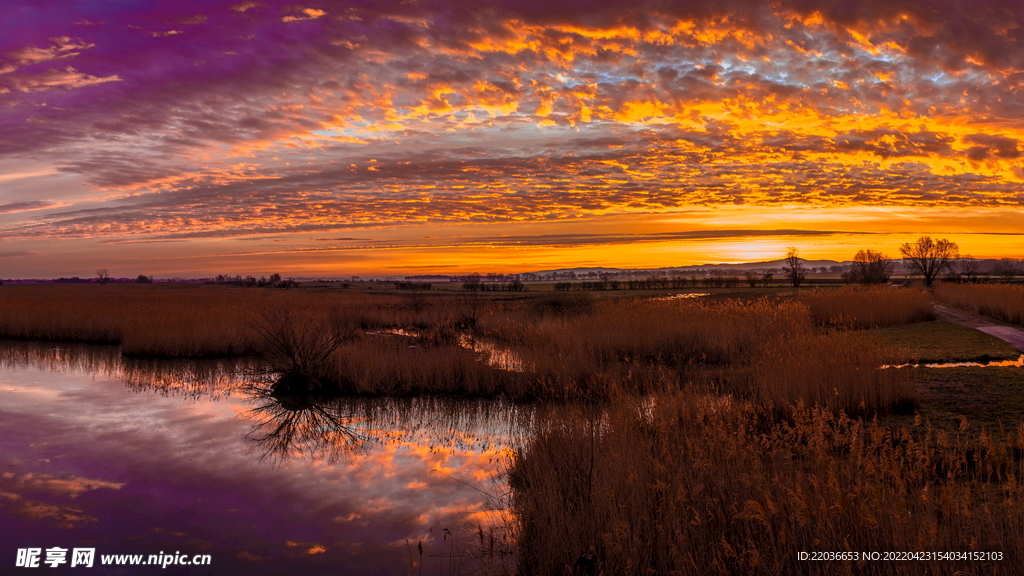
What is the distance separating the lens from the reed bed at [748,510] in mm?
4250

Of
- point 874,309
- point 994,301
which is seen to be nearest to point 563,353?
point 874,309

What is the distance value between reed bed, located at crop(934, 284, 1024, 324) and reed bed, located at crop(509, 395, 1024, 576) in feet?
74.4

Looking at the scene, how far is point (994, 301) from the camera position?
26984 mm

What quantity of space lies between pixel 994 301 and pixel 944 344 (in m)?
Result: 12.9

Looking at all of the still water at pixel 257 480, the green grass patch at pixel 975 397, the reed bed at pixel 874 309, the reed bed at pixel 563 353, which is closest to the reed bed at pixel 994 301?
the reed bed at pixel 874 309

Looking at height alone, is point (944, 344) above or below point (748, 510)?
below

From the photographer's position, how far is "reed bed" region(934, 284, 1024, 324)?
24141 mm

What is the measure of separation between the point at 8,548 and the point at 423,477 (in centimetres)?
473

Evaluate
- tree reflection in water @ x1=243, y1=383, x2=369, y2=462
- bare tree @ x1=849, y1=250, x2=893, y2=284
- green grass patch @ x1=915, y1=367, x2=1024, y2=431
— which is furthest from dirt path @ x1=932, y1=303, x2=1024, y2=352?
bare tree @ x1=849, y1=250, x2=893, y2=284

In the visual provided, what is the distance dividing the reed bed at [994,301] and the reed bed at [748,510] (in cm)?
2269

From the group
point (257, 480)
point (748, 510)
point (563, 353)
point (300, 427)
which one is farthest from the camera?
point (563, 353)

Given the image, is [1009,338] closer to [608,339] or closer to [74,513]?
[608,339]

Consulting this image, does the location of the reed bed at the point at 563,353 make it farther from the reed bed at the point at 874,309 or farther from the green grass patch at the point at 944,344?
the reed bed at the point at 874,309

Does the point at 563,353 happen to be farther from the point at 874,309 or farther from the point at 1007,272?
the point at 1007,272
